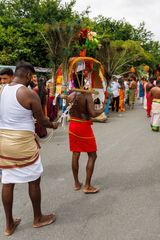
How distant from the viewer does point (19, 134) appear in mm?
3191

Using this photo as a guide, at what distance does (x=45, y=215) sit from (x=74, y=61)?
1940 millimetres

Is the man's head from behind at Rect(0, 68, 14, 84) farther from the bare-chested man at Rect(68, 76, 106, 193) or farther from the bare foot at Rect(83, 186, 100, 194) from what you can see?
the bare foot at Rect(83, 186, 100, 194)

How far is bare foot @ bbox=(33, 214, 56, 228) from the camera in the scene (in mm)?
3492

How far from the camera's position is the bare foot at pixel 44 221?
11.5ft

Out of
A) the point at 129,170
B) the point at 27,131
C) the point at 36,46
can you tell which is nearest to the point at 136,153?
the point at 129,170

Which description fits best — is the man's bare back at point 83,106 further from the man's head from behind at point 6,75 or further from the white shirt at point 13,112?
the white shirt at point 13,112

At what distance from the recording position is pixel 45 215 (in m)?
3.65

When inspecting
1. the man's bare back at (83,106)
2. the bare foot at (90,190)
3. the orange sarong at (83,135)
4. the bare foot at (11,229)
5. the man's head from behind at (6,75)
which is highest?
the man's head from behind at (6,75)

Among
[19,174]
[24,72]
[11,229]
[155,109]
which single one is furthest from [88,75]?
[155,109]

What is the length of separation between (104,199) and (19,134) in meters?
1.64

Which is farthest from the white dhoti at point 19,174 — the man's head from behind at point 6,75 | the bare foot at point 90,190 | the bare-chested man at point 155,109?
the bare-chested man at point 155,109

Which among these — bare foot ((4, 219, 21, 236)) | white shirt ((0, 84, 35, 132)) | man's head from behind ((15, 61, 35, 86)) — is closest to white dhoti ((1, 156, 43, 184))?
white shirt ((0, 84, 35, 132))

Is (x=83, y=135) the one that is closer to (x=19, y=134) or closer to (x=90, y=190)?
A: (x=90, y=190)

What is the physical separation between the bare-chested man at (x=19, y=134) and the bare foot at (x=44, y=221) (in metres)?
0.27
